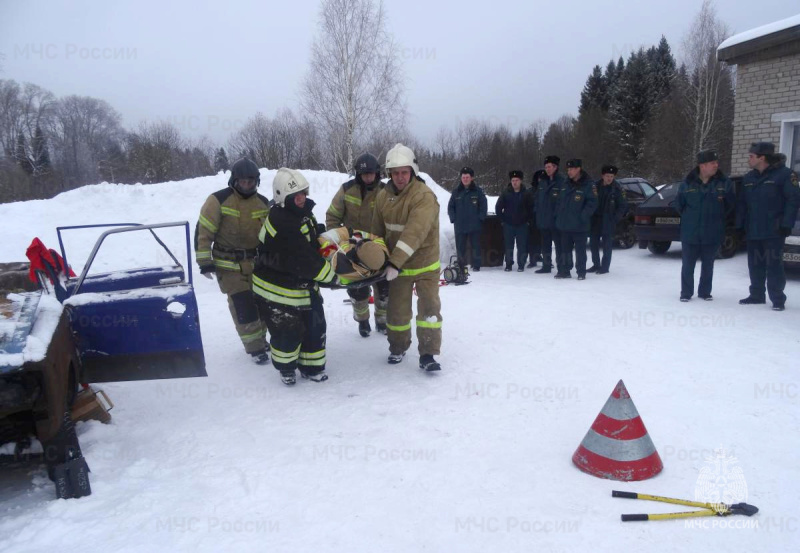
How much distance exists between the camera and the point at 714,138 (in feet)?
111

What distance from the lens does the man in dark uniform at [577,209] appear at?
9.11m

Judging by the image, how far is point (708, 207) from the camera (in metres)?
7.11

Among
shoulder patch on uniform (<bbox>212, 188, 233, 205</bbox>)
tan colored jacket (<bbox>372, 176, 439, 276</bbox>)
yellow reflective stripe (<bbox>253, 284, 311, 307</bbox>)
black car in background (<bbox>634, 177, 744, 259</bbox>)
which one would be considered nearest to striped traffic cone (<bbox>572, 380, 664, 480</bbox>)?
tan colored jacket (<bbox>372, 176, 439, 276</bbox>)

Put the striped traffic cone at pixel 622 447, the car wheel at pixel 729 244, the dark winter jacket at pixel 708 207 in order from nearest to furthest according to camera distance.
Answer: the striped traffic cone at pixel 622 447 → the dark winter jacket at pixel 708 207 → the car wheel at pixel 729 244

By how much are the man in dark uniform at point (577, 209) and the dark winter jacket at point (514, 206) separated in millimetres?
813

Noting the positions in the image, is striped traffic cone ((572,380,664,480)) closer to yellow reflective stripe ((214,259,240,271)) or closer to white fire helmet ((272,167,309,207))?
white fire helmet ((272,167,309,207))

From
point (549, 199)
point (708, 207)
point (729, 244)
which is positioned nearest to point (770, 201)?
point (708, 207)

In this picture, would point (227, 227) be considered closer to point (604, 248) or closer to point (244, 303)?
point (244, 303)

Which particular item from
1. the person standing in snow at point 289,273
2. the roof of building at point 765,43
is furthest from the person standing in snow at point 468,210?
the roof of building at point 765,43

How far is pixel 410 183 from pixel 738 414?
3.31 metres

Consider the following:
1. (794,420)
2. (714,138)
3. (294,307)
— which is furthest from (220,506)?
(714,138)

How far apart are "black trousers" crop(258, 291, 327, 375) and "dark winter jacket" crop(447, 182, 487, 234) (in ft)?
18.6

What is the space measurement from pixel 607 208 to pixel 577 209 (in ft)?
3.37

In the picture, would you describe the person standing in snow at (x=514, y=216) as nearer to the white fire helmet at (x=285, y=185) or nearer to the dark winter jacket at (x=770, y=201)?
the dark winter jacket at (x=770, y=201)
